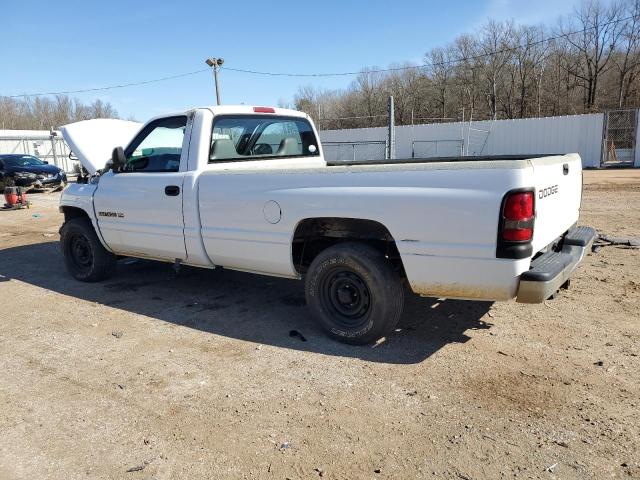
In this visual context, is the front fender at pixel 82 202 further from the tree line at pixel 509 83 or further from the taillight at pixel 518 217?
the tree line at pixel 509 83

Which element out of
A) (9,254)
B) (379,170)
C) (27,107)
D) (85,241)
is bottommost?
(9,254)

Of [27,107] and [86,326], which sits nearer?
[86,326]

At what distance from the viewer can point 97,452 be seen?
2.85m

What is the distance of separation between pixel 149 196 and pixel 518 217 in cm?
366

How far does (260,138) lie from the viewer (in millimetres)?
5547

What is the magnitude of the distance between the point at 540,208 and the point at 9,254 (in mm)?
8624

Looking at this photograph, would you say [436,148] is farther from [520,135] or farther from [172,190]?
[172,190]

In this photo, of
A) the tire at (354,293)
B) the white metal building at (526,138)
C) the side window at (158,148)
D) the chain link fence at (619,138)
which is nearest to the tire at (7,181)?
the white metal building at (526,138)

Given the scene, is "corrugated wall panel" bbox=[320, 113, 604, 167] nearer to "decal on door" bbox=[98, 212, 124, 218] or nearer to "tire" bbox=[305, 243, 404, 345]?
"decal on door" bbox=[98, 212, 124, 218]

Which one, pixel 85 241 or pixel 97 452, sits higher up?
pixel 85 241

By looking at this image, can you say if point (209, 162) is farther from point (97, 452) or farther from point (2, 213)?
point (2, 213)

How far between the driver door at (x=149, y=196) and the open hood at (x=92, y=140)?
0.65 metres

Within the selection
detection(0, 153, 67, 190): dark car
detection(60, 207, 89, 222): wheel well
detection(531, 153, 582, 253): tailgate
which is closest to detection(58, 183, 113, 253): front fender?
detection(60, 207, 89, 222): wheel well

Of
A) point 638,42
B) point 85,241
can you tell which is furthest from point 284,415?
point 638,42
